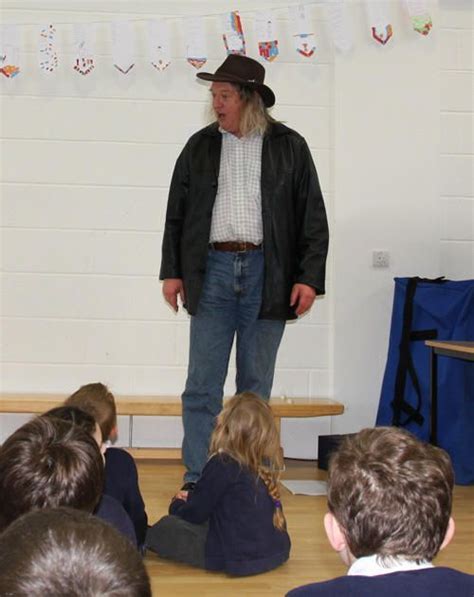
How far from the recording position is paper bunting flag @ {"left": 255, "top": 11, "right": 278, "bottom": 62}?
4562 mm

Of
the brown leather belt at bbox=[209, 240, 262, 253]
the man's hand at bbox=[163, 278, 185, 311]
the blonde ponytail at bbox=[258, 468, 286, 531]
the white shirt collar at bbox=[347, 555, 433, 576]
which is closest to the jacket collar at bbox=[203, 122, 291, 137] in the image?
the brown leather belt at bbox=[209, 240, 262, 253]

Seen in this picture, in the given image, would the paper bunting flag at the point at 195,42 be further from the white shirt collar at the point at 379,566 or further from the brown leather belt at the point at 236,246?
the white shirt collar at the point at 379,566

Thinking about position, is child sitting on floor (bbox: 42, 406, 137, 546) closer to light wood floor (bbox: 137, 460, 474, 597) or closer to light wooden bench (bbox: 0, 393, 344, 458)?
light wood floor (bbox: 137, 460, 474, 597)

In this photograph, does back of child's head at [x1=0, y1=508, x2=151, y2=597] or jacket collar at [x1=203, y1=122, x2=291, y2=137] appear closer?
back of child's head at [x1=0, y1=508, x2=151, y2=597]

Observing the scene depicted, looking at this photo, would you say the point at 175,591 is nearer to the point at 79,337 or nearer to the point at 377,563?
the point at 377,563

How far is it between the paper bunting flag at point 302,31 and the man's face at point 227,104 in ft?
4.46

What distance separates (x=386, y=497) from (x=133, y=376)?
11.3ft

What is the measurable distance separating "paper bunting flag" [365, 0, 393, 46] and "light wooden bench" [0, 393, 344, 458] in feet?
5.97

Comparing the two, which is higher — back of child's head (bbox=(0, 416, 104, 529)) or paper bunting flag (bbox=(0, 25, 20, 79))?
paper bunting flag (bbox=(0, 25, 20, 79))

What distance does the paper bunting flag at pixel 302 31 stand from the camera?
4.56 m

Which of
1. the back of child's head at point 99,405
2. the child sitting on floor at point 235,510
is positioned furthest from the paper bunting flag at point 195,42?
the child sitting on floor at point 235,510

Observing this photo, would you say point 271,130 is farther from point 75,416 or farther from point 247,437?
point 75,416

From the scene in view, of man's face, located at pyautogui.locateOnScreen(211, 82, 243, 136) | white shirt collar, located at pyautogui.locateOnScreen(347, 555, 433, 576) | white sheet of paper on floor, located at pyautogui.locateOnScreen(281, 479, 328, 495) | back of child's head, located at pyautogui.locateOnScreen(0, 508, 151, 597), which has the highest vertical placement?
man's face, located at pyautogui.locateOnScreen(211, 82, 243, 136)

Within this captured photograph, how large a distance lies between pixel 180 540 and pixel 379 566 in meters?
1.47
